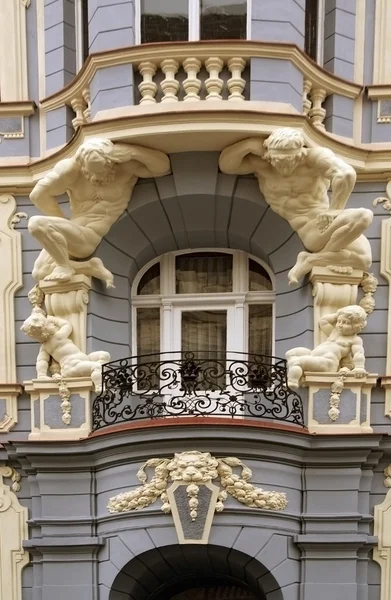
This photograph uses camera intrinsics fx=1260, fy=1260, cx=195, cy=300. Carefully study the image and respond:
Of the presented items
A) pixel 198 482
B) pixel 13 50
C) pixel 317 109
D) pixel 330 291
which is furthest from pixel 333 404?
pixel 13 50

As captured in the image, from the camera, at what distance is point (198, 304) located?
13.4 meters

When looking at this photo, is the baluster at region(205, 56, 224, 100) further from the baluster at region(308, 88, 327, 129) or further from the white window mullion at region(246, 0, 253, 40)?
the baluster at region(308, 88, 327, 129)

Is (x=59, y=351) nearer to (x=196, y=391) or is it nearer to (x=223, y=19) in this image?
(x=196, y=391)

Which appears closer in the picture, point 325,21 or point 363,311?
point 363,311

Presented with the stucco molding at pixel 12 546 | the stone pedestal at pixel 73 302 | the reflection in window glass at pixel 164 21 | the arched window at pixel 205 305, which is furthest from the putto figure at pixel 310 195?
the stucco molding at pixel 12 546

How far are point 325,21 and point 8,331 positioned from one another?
4672 millimetres

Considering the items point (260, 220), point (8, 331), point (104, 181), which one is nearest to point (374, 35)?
point (260, 220)

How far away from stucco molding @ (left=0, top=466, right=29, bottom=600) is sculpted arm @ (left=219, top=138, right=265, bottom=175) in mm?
4011

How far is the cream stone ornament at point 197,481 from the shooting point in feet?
39.1

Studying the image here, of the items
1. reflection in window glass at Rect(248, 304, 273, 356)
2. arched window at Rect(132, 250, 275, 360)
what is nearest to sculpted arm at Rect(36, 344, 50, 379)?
arched window at Rect(132, 250, 275, 360)

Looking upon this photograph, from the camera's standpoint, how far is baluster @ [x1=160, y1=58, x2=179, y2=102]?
12.5 m

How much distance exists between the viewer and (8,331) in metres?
13.1

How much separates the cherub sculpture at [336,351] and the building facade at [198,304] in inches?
0.9

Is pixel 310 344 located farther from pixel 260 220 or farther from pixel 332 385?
pixel 260 220
